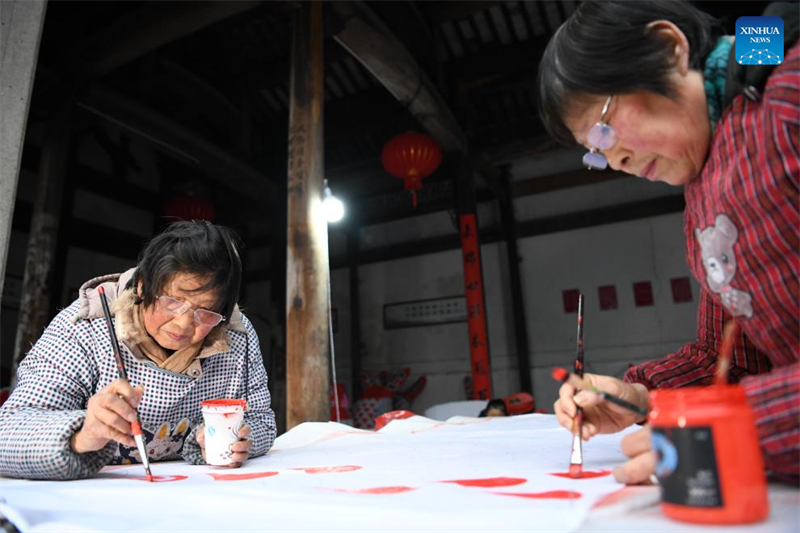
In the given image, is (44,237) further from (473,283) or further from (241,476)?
(473,283)

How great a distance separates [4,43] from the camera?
6.16 feet

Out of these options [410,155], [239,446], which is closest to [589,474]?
[239,446]

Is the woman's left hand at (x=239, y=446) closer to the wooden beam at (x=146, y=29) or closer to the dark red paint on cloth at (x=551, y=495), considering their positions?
the dark red paint on cloth at (x=551, y=495)

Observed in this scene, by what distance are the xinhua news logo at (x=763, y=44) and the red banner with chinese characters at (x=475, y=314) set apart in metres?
5.77

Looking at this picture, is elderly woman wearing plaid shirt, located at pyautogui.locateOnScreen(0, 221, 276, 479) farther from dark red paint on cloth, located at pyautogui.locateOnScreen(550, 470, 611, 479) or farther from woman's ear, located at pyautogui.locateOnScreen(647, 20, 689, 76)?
woman's ear, located at pyautogui.locateOnScreen(647, 20, 689, 76)

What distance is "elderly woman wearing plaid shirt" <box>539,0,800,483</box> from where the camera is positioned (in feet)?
2.87

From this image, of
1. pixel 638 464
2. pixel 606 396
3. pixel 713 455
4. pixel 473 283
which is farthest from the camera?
pixel 473 283

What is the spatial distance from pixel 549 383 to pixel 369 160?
4153 millimetres

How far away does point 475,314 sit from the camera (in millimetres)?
6691

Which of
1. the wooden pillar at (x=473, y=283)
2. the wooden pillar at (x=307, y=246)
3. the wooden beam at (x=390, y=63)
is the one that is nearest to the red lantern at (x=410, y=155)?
the wooden beam at (x=390, y=63)

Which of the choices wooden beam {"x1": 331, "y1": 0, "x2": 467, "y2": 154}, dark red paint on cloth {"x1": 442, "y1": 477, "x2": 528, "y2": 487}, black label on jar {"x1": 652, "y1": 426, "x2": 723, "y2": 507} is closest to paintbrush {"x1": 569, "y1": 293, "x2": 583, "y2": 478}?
dark red paint on cloth {"x1": 442, "y1": 477, "x2": 528, "y2": 487}

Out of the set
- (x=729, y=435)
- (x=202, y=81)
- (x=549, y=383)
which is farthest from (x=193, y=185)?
(x=729, y=435)

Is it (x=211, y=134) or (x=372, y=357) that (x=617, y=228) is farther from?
(x=211, y=134)

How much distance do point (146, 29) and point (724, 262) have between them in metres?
4.93
